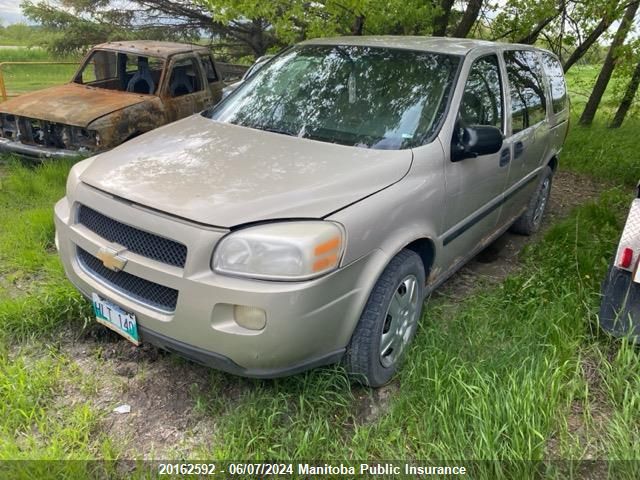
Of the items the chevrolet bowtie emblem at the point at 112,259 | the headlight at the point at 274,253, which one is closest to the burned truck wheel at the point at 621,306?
the headlight at the point at 274,253

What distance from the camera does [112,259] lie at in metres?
2.36

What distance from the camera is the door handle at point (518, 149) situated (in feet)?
12.7

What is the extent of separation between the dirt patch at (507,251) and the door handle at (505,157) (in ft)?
3.01

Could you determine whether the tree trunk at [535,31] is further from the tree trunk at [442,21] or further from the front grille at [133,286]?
the front grille at [133,286]

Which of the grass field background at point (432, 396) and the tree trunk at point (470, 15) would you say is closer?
the grass field background at point (432, 396)

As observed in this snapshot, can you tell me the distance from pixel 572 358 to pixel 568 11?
7.84m

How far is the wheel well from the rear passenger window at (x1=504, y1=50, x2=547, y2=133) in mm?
1458

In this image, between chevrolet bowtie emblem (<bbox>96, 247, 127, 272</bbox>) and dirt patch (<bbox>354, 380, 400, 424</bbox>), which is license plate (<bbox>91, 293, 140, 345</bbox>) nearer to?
chevrolet bowtie emblem (<bbox>96, 247, 127, 272</bbox>)

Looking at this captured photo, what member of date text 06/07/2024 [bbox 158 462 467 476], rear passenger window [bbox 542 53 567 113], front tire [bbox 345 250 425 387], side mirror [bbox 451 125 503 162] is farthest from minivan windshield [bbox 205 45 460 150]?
rear passenger window [bbox 542 53 567 113]

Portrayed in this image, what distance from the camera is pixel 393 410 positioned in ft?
8.30

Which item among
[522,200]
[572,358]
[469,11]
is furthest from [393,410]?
[469,11]

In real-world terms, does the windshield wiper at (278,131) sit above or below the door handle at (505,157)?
above

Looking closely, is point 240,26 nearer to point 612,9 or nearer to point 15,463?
point 612,9

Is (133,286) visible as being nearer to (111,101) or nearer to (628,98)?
(111,101)
